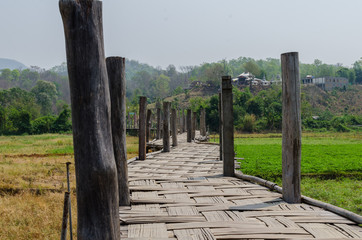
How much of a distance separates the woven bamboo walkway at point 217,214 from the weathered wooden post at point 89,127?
55 cm

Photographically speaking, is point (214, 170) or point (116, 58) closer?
point (116, 58)

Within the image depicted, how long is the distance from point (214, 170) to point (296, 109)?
2.77 meters

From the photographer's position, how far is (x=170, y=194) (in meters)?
4.68

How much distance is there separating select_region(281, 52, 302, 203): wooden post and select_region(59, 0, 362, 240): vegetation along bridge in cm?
1

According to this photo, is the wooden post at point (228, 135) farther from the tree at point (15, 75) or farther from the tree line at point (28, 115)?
the tree at point (15, 75)

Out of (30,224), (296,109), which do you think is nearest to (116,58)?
(296,109)

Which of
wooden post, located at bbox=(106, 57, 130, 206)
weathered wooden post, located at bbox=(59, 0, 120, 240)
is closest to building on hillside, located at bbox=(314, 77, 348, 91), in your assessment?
wooden post, located at bbox=(106, 57, 130, 206)

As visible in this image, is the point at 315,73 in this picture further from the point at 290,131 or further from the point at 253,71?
the point at 290,131

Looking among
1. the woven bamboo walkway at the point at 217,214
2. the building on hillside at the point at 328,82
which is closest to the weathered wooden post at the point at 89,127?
the woven bamboo walkway at the point at 217,214

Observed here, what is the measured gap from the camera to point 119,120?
4.33m

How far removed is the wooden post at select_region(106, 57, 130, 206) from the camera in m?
4.25

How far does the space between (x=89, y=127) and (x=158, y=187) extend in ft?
8.23

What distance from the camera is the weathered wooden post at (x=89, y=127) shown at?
271cm

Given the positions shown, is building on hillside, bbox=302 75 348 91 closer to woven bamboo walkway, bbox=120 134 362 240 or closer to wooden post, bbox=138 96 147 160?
wooden post, bbox=138 96 147 160
